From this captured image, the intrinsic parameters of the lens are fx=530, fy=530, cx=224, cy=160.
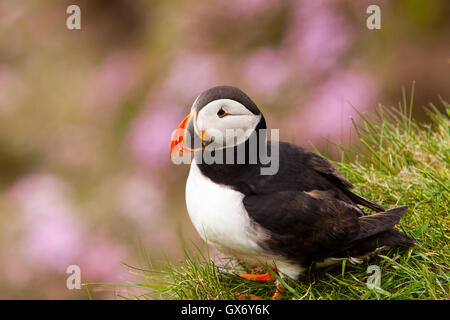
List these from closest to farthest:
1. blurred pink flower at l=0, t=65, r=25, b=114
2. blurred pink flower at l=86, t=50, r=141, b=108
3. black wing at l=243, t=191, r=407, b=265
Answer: black wing at l=243, t=191, r=407, b=265
blurred pink flower at l=86, t=50, r=141, b=108
blurred pink flower at l=0, t=65, r=25, b=114

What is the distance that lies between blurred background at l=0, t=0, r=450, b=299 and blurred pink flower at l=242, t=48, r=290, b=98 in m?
0.01

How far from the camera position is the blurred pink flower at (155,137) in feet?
15.9

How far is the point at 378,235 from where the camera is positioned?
203 centimetres

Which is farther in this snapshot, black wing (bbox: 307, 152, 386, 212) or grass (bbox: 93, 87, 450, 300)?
black wing (bbox: 307, 152, 386, 212)

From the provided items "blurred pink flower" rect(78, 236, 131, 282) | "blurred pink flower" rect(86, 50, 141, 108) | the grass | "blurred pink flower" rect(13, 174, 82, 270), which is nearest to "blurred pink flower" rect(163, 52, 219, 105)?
"blurred pink flower" rect(86, 50, 141, 108)

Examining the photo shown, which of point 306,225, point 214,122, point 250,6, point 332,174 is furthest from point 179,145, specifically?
point 250,6

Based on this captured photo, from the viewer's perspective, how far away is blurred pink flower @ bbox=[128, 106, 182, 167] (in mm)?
4859

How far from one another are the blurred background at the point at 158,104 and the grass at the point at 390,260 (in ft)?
4.49

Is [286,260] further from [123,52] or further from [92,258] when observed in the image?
[123,52]

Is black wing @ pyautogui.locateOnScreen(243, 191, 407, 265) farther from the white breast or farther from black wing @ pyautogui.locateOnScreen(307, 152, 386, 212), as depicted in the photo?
black wing @ pyautogui.locateOnScreen(307, 152, 386, 212)

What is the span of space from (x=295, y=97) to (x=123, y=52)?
2.39m

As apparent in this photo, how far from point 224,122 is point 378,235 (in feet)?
2.43

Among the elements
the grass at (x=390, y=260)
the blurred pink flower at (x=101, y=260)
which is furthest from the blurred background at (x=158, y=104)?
the grass at (x=390, y=260)
